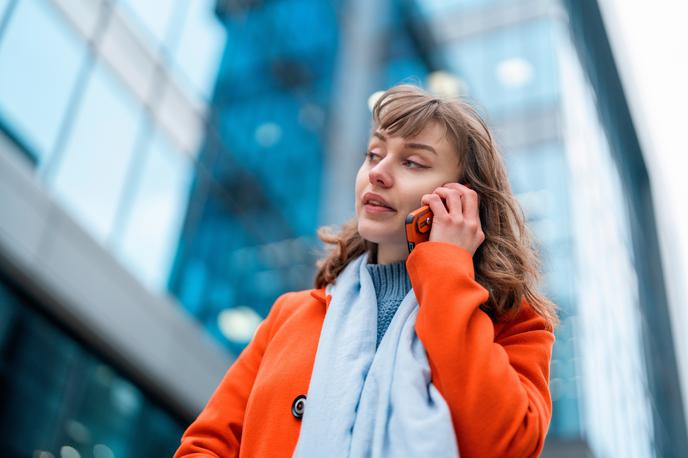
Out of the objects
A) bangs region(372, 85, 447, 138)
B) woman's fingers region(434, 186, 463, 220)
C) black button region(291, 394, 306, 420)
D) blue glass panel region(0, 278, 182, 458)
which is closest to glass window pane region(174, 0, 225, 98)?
blue glass panel region(0, 278, 182, 458)

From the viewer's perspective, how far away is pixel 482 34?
19.4 metres

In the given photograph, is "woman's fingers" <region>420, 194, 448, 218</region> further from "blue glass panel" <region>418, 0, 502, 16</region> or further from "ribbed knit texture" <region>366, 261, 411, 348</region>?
"blue glass panel" <region>418, 0, 502, 16</region>

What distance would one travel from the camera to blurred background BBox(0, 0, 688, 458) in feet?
28.0

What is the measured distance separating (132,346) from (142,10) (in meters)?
5.19

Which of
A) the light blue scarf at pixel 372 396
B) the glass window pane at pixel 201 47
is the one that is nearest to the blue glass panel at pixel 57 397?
the glass window pane at pixel 201 47

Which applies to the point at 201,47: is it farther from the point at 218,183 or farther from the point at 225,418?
the point at 225,418

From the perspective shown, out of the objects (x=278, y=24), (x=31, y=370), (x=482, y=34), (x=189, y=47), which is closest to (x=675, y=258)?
(x=482, y=34)

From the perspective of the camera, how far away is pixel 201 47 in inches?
500

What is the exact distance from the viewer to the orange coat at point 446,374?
1.51 meters

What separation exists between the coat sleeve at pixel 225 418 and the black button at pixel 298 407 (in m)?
0.25

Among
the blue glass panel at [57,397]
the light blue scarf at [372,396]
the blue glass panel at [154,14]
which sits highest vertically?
the blue glass panel at [154,14]

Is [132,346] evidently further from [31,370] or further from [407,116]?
[407,116]

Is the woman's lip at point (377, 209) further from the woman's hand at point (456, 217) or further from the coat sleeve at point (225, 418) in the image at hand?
the coat sleeve at point (225, 418)

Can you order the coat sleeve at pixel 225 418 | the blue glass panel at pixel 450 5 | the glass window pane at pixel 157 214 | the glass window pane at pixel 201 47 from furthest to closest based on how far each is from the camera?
the blue glass panel at pixel 450 5 < the glass window pane at pixel 201 47 < the glass window pane at pixel 157 214 < the coat sleeve at pixel 225 418
